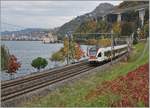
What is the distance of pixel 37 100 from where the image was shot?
24.2 metres

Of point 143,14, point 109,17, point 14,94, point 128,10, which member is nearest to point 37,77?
point 14,94

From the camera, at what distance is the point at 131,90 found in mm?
20656

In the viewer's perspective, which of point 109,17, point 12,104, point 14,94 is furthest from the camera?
point 109,17

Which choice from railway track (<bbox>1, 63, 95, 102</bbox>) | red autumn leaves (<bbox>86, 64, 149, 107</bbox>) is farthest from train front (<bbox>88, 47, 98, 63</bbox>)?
red autumn leaves (<bbox>86, 64, 149, 107</bbox>)

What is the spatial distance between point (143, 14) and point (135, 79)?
141531 mm

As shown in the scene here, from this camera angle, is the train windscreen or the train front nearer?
the train front

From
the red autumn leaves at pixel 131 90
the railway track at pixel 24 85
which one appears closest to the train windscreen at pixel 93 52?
the railway track at pixel 24 85

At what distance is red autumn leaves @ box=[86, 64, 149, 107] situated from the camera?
18344mm

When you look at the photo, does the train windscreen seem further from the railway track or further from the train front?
the railway track

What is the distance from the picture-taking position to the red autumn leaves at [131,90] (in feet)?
60.2

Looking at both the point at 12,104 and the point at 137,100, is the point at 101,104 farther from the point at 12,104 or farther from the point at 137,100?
the point at 12,104

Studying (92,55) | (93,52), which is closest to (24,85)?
(92,55)

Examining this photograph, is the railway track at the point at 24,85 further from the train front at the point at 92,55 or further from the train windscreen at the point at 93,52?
the train windscreen at the point at 93,52

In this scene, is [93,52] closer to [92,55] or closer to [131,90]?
[92,55]
